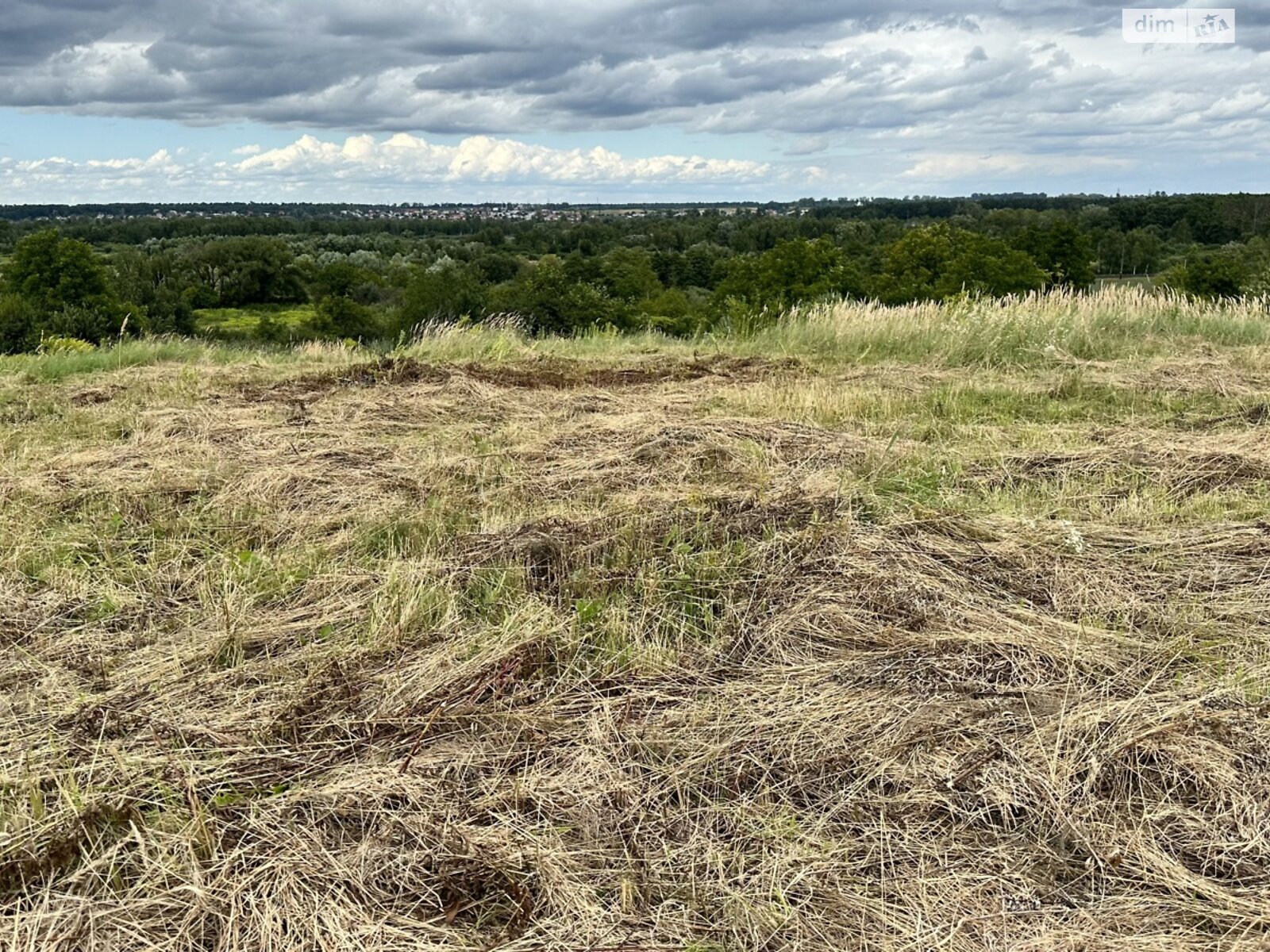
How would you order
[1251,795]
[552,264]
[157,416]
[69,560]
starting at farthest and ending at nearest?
[552,264]
[157,416]
[69,560]
[1251,795]

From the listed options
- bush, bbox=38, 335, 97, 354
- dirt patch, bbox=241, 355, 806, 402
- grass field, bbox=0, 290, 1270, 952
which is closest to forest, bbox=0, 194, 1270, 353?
bush, bbox=38, 335, 97, 354

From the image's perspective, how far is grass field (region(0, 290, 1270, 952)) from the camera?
1.74m

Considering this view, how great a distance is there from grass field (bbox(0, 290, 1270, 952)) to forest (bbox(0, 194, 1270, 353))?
21.6ft

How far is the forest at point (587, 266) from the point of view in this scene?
29969 mm

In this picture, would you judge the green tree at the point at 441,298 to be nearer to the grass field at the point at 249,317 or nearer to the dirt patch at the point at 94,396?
the grass field at the point at 249,317

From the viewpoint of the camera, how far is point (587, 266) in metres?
44.7

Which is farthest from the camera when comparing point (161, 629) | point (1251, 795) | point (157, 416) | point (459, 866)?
point (157, 416)

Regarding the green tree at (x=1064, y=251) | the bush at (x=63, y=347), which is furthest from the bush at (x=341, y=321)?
the green tree at (x=1064, y=251)

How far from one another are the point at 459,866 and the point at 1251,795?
1.75 meters

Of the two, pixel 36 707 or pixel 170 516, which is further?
pixel 170 516

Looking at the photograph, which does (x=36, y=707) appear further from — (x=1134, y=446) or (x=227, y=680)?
(x=1134, y=446)

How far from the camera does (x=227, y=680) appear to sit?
2531mm

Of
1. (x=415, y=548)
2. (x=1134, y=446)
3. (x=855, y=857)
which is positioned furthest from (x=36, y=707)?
(x=1134, y=446)

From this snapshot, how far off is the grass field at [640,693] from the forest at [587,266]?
21.6ft
